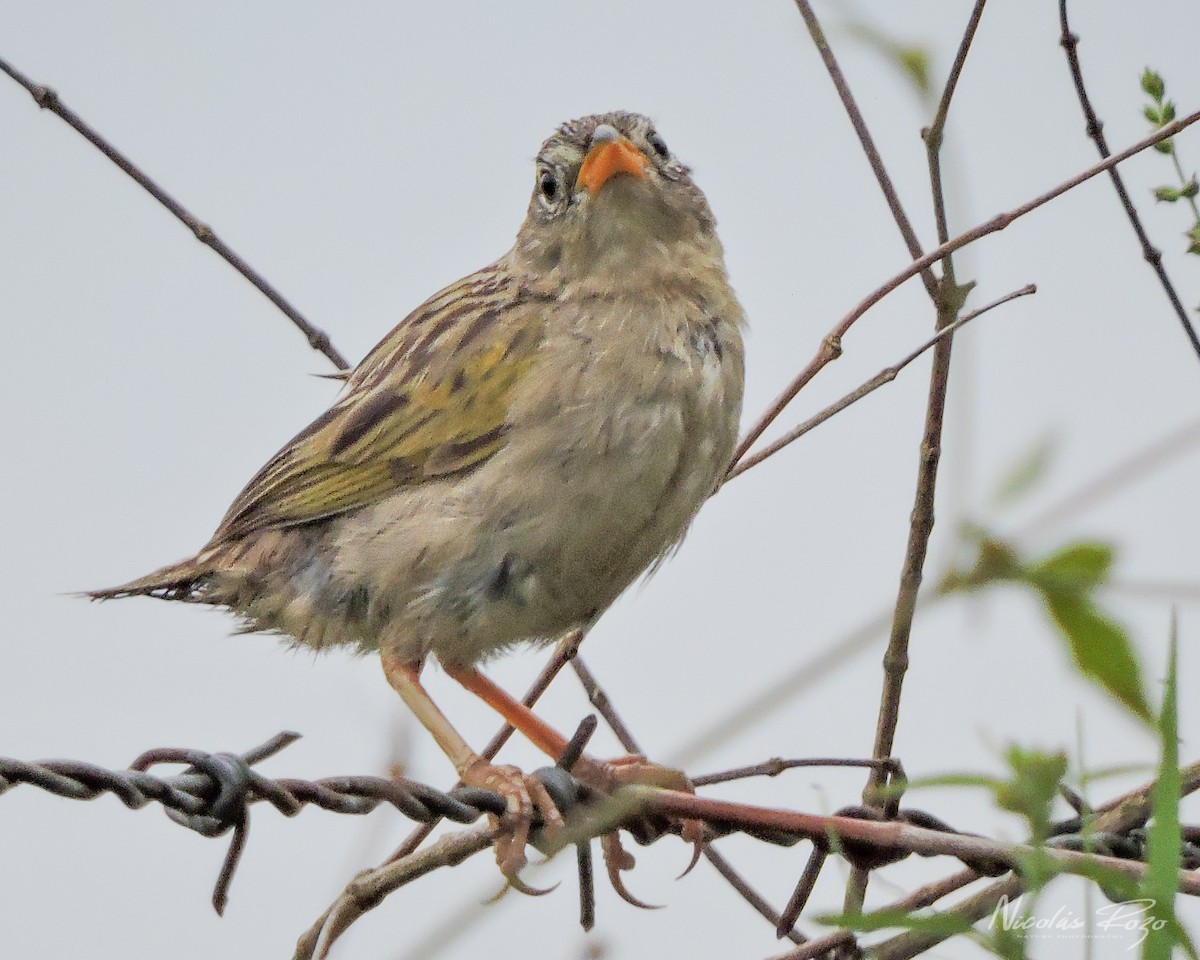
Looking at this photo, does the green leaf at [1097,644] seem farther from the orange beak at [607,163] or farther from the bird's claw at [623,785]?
the orange beak at [607,163]

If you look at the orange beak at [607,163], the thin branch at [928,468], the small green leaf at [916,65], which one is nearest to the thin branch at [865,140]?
the thin branch at [928,468]

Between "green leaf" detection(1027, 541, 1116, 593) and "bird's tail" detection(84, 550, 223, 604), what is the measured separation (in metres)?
3.95

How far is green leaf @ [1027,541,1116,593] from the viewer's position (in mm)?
899

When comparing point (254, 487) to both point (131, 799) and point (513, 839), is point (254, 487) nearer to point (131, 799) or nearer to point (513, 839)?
point (513, 839)

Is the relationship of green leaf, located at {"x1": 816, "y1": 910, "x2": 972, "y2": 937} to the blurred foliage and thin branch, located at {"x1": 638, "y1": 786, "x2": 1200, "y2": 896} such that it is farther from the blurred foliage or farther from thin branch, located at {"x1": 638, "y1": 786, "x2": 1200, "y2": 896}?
thin branch, located at {"x1": 638, "y1": 786, "x2": 1200, "y2": 896}

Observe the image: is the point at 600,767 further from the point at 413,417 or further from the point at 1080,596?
the point at 1080,596

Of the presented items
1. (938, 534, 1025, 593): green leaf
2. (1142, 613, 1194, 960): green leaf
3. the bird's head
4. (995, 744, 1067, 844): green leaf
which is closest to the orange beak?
the bird's head

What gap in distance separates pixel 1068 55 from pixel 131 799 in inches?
106

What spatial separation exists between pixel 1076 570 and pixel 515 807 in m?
2.68

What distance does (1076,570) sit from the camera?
35.6 inches

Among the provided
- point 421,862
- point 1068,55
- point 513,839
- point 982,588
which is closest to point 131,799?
point 421,862

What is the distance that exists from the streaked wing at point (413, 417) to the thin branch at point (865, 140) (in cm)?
113

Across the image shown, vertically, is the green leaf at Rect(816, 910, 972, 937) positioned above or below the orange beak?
below

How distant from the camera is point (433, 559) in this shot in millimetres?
4023
